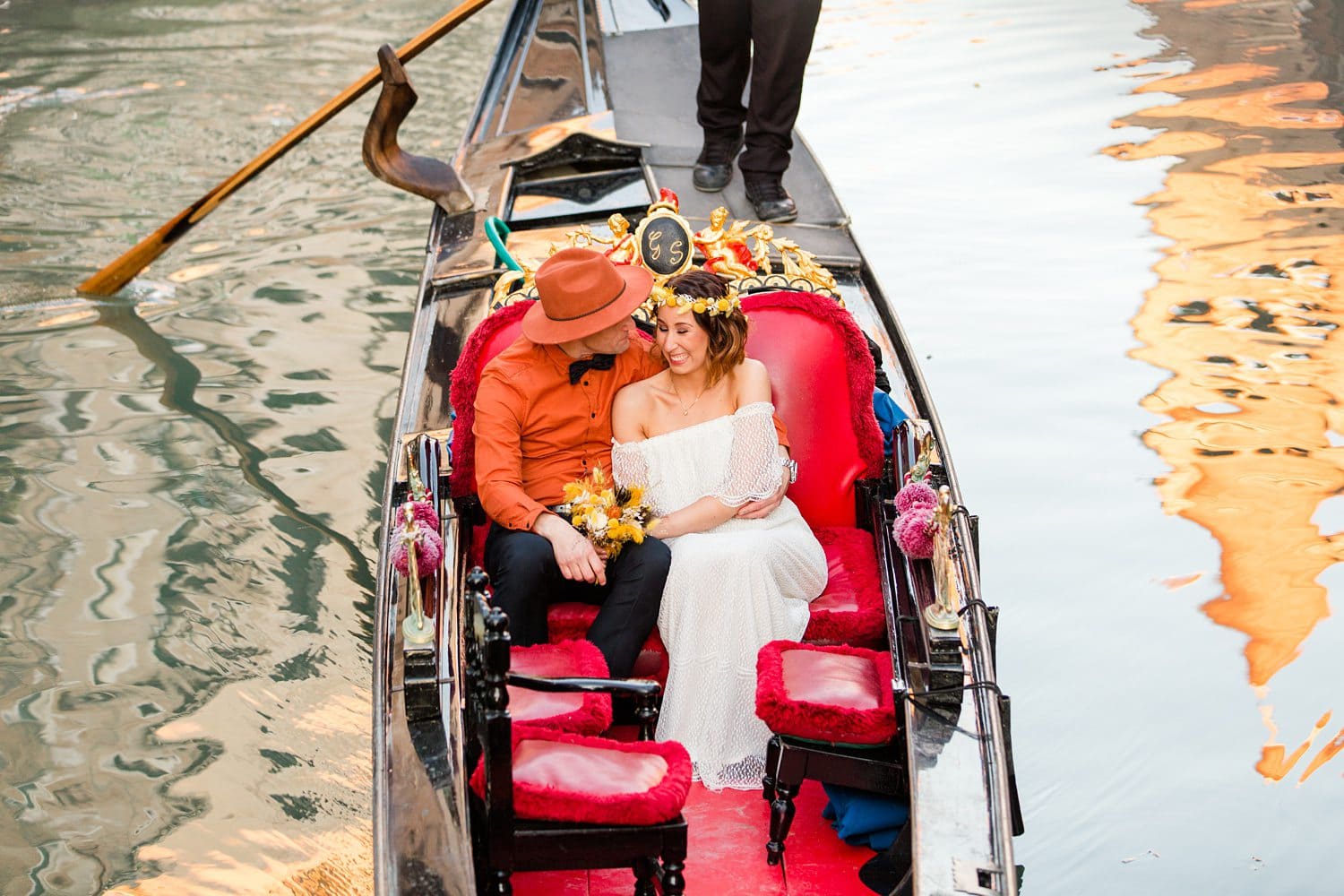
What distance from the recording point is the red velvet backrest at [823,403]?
257 cm

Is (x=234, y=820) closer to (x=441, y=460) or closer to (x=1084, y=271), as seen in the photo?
(x=441, y=460)

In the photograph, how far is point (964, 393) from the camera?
4.20 meters

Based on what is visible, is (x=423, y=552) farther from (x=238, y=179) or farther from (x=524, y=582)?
(x=238, y=179)

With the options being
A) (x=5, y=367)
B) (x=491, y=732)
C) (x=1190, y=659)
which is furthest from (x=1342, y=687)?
(x=5, y=367)

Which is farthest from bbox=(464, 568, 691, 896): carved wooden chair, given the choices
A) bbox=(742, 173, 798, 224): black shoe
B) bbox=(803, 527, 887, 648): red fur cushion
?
bbox=(742, 173, 798, 224): black shoe

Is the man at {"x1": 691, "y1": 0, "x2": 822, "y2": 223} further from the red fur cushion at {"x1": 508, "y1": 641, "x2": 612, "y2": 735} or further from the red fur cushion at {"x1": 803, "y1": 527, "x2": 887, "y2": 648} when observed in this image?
the red fur cushion at {"x1": 508, "y1": 641, "x2": 612, "y2": 735}

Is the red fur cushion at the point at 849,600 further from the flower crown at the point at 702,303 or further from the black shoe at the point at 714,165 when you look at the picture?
the black shoe at the point at 714,165

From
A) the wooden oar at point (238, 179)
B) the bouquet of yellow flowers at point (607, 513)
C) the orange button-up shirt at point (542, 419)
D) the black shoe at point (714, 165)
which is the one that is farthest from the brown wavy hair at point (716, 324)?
the wooden oar at point (238, 179)

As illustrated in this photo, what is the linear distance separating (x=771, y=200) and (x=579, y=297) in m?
1.38

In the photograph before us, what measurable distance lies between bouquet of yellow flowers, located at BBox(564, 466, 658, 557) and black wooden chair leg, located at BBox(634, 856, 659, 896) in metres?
0.61

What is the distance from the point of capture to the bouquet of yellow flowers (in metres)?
2.27

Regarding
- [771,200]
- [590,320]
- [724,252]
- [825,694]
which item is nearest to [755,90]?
[771,200]

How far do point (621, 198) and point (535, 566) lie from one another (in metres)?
1.75

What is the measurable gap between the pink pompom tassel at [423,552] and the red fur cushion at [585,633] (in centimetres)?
24
